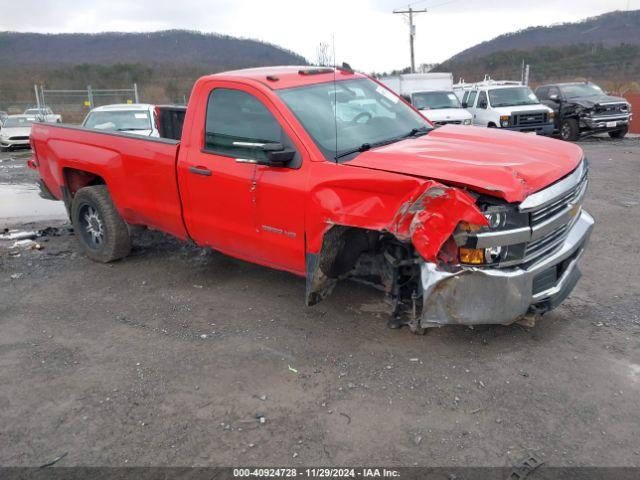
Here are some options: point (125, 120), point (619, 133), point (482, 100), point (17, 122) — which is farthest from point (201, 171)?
point (17, 122)

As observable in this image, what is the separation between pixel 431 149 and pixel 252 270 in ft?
A: 8.28

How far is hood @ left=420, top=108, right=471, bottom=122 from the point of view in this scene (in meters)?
14.5

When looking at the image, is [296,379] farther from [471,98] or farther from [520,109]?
[471,98]

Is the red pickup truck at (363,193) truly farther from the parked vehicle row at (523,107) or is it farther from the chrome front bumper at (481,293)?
the parked vehicle row at (523,107)

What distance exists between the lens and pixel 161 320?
4574 millimetres

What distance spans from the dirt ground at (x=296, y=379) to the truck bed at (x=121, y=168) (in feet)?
2.52

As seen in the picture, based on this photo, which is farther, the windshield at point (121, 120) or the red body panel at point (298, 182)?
the windshield at point (121, 120)

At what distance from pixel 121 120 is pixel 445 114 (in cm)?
Answer: 842

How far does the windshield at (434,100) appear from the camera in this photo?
15.4 meters

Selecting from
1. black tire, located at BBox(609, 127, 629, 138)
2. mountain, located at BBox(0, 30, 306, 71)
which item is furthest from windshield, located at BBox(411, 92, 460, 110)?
mountain, located at BBox(0, 30, 306, 71)

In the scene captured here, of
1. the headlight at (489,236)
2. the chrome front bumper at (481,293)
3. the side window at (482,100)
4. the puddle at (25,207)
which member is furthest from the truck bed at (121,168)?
the side window at (482,100)

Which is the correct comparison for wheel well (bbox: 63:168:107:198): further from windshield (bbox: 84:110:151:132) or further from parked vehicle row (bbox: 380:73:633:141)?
parked vehicle row (bbox: 380:73:633:141)

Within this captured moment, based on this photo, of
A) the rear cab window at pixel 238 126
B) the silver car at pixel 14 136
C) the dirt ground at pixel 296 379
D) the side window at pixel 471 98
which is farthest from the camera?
the silver car at pixel 14 136

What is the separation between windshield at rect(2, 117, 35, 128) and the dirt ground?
17.3 meters
